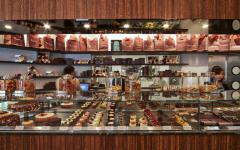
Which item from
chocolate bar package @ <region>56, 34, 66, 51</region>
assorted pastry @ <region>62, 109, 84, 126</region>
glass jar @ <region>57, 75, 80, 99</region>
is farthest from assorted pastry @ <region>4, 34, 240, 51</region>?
assorted pastry @ <region>62, 109, 84, 126</region>

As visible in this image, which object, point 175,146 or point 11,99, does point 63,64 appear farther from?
point 175,146

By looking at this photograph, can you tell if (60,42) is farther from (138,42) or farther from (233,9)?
(233,9)

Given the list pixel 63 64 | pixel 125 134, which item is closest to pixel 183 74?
pixel 63 64

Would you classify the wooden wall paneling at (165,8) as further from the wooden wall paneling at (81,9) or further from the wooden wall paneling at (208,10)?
the wooden wall paneling at (81,9)

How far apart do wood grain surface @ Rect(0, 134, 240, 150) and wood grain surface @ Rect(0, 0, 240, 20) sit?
1392 mm

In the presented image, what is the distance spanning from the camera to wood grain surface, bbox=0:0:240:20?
9.99ft

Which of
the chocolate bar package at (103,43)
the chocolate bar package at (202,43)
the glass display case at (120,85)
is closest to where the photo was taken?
the glass display case at (120,85)

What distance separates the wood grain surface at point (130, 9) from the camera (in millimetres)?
3045

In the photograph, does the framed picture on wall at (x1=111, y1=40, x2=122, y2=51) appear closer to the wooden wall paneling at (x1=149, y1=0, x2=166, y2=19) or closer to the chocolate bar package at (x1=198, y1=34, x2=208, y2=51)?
the chocolate bar package at (x1=198, y1=34, x2=208, y2=51)

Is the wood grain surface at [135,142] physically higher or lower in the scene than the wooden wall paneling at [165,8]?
lower

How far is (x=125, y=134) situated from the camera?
8.70ft

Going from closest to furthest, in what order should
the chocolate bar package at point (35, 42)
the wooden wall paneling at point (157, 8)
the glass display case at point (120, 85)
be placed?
the glass display case at point (120, 85)
the wooden wall paneling at point (157, 8)
the chocolate bar package at point (35, 42)

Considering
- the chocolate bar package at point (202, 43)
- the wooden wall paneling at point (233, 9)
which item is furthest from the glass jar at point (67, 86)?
the chocolate bar package at point (202, 43)

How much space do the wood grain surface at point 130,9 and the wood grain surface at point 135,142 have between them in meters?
1.39
